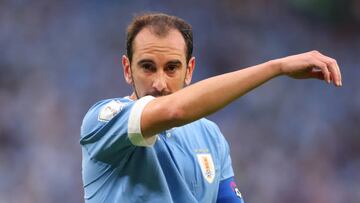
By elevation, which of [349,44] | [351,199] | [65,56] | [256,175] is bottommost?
[351,199]

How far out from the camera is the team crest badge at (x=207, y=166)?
2.55m

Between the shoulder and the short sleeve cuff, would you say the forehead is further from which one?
the short sleeve cuff

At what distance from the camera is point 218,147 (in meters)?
2.72

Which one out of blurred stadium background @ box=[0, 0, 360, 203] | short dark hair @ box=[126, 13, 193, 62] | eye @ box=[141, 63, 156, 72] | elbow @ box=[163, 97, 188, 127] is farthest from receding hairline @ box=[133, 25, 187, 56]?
blurred stadium background @ box=[0, 0, 360, 203]

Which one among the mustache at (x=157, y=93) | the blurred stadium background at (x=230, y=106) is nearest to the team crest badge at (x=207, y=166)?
the mustache at (x=157, y=93)

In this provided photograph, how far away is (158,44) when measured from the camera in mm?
2535

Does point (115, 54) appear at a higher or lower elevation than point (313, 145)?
higher

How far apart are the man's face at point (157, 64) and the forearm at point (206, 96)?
0.42m

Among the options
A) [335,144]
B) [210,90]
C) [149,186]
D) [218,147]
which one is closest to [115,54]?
[335,144]

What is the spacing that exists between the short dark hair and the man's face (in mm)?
22

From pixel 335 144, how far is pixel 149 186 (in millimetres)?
3341

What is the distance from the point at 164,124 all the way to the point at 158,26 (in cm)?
67

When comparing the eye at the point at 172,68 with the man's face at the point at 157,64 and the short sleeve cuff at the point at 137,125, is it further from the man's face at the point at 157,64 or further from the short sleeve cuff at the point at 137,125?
the short sleeve cuff at the point at 137,125

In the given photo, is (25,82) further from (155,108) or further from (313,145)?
(155,108)
